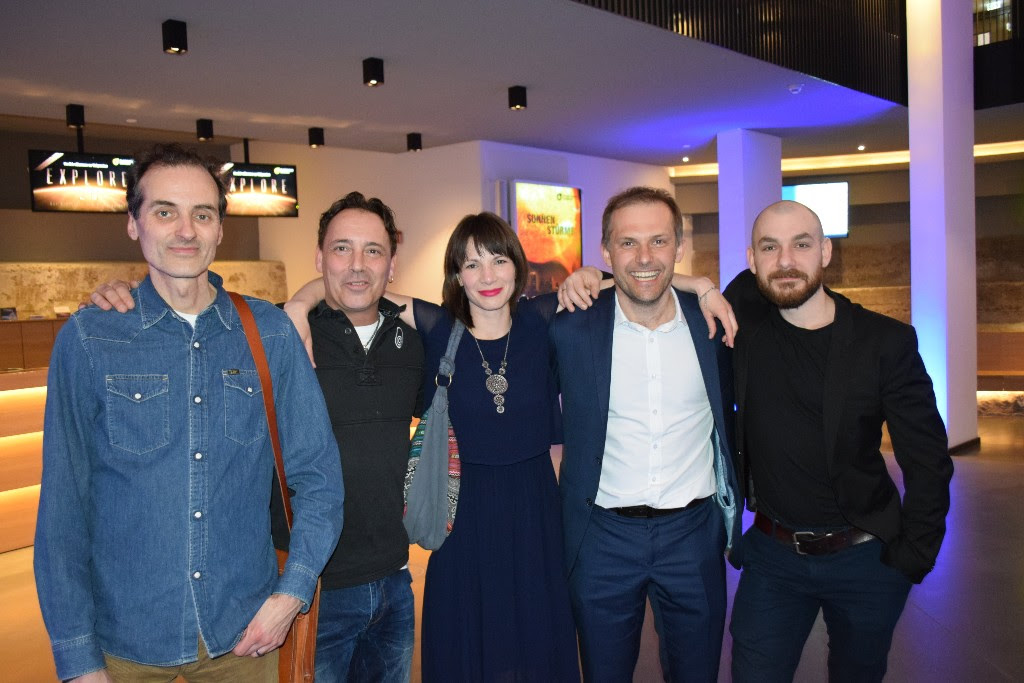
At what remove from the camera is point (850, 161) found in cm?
1263

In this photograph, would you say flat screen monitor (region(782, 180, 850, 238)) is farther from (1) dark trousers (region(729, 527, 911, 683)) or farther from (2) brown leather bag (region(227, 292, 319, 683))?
(2) brown leather bag (region(227, 292, 319, 683))

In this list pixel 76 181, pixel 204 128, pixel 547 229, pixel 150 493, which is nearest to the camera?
pixel 150 493

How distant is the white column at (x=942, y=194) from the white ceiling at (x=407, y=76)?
86 centimetres

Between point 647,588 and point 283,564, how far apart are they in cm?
120

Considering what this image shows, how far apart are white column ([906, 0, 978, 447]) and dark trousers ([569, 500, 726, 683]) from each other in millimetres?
5645

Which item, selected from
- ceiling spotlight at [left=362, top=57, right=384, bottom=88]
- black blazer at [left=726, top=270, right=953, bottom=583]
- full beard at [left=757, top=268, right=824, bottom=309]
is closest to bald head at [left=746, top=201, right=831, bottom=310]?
full beard at [left=757, top=268, right=824, bottom=309]

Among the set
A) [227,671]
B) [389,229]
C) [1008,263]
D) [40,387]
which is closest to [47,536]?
[227,671]

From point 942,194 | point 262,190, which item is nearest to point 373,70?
point 262,190

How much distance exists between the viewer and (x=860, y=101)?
8.16 metres

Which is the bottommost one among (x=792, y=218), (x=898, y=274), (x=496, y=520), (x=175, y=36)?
(x=496, y=520)

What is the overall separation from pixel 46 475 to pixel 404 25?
4348 mm

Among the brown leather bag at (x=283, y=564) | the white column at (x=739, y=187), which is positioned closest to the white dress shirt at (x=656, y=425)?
the brown leather bag at (x=283, y=564)

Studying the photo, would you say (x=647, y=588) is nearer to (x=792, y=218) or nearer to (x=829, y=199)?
(x=792, y=218)

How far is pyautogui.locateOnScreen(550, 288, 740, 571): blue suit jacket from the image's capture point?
7.97 ft
